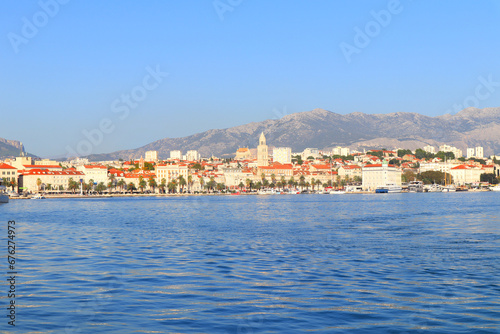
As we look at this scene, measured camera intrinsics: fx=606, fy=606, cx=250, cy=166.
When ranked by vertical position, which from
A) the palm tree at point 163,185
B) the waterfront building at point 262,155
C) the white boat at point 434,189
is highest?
the waterfront building at point 262,155

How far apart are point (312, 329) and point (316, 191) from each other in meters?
118

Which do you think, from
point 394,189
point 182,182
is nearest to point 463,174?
point 394,189

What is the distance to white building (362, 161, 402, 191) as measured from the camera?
4988 inches

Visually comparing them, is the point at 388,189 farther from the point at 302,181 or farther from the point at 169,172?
the point at 169,172

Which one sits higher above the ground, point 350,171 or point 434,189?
point 350,171

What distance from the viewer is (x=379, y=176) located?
5030 inches

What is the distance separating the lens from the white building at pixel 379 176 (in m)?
127

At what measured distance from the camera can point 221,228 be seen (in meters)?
25.2

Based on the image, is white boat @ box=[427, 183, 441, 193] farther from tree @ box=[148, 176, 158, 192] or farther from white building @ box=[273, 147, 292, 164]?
white building @ box=[273, 147, 292, 164]

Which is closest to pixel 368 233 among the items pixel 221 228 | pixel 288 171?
pixel 221 228

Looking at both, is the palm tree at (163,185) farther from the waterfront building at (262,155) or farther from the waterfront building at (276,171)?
the waterfront building at (262,155)

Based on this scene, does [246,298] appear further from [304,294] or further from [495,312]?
Result: [495,312]

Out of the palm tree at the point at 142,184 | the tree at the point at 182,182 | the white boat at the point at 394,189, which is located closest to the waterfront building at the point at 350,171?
the white boat at the point at 394,189

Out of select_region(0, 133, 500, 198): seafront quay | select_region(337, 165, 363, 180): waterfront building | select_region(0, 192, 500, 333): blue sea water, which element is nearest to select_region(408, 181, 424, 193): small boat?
select_region(0, 133, 500, 198): seafront quay
